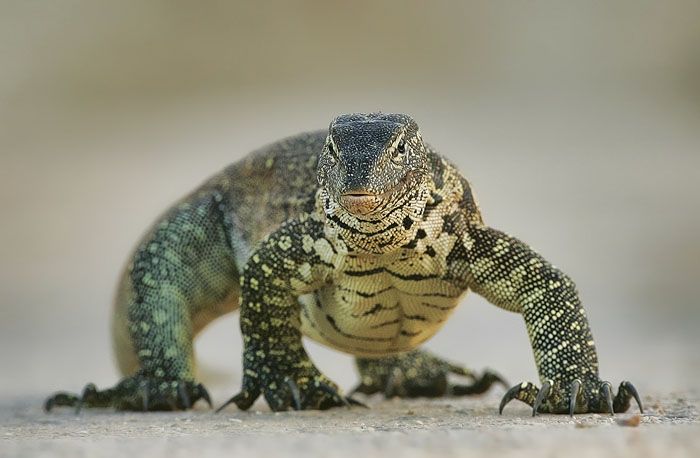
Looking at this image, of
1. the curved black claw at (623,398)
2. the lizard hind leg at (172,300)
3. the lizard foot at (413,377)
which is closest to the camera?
the curved black claw at (623,398)

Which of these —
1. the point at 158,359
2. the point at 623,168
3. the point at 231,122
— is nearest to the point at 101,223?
the point at 231,122

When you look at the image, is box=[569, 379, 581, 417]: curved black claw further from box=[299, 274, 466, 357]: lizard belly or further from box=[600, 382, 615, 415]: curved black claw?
box=[299, 274, 466, 357]: lizard belly

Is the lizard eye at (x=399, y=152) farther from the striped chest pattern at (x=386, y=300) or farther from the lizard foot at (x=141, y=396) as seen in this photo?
the lizard foot at (x=141, y=396)

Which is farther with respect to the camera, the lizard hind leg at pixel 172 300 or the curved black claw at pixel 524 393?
the lizard hind leg at pixel 172 300

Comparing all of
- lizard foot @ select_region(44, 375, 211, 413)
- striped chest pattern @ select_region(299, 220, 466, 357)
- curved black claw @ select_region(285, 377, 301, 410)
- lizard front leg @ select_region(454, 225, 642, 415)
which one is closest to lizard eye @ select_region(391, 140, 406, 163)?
striped chest pattern @ select_region(299, 220, 466, 357)

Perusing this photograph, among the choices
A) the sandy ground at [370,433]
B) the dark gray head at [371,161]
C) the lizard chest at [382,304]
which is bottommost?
the sandy ground at [370,433]

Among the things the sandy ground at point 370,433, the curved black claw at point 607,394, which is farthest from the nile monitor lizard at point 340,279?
the sandy ground at point 370,433

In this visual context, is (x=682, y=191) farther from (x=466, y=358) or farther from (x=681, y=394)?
(x=681, y=394)
